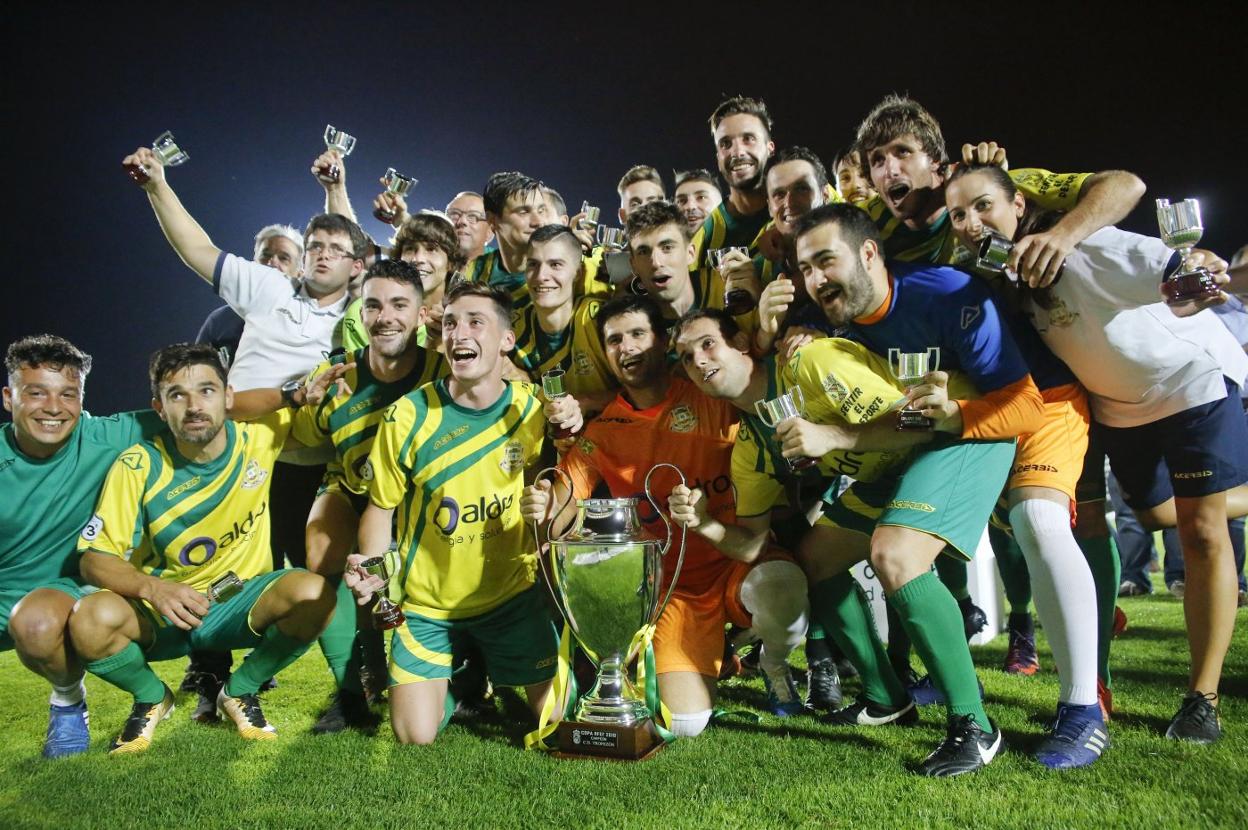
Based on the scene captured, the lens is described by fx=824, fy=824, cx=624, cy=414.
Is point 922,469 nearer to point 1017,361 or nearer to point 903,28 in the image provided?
point 1017,361

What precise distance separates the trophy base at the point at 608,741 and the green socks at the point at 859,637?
0.80 m

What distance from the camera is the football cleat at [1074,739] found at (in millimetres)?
2443

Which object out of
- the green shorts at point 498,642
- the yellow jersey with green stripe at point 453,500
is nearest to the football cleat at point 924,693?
the green shorts at point 498,642

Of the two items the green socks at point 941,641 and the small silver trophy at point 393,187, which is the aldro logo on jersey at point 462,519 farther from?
the small silver trophy at point 393,187

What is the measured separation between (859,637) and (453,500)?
164 cm

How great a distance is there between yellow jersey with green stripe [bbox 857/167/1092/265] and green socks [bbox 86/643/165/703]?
11.2 feet

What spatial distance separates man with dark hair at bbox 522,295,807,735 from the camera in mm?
3312

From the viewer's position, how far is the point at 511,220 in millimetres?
4520

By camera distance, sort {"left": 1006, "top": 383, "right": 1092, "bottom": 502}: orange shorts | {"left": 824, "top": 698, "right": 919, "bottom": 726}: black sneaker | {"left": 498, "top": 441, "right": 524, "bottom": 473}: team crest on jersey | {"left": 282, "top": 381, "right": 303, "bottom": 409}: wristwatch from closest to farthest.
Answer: {"left": 1006, "top": 383, "right": 1092, "bottom": 502}: orange shorts
{"left": 824, "top": 698, "right": 919, "bottom": 726}: black sneaker
{"left": 498, "top": 441, "right": 524, "bottom": 473}: team crest on jersey
{"left": 282, "top": 381, "right": 303, "bottom": 409}: wristwatch

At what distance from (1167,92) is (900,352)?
12.7 metres

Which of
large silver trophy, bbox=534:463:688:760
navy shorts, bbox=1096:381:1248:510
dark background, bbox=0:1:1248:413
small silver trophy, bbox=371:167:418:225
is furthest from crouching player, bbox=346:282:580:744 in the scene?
dark background, bbox=0:1:1248:413

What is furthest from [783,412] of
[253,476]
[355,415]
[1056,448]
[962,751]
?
[253,476]

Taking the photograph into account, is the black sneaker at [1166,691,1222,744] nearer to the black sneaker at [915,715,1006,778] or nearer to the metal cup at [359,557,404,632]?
the black sneaker at [915,715,1006,778]

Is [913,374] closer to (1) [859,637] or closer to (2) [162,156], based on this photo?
(1) [859,637]
